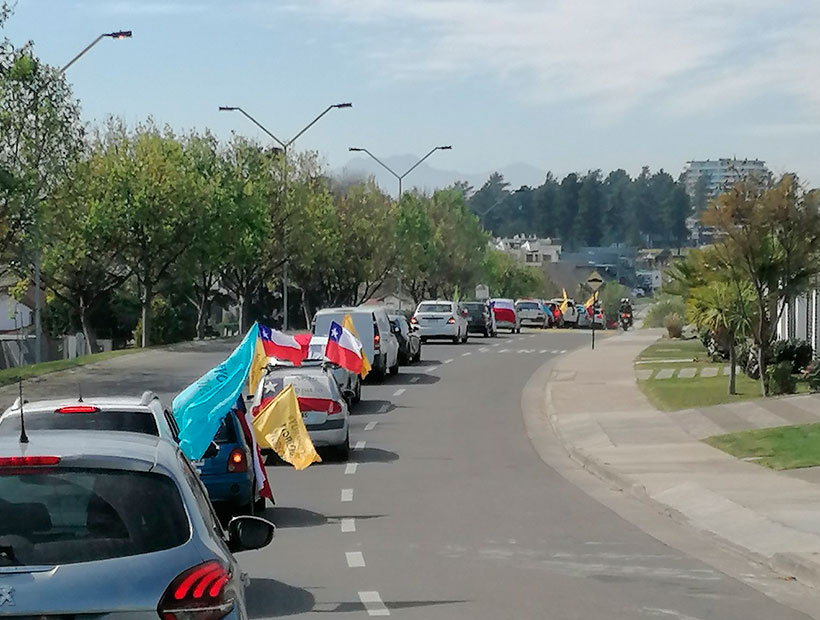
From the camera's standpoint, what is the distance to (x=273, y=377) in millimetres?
23344

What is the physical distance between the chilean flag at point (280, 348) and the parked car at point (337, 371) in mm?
489

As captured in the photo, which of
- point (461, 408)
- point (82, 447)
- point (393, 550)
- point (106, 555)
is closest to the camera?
point (106, 555)

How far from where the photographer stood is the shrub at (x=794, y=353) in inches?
1330

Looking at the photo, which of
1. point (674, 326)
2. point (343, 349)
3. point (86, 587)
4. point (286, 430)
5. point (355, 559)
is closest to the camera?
point (86, 587)

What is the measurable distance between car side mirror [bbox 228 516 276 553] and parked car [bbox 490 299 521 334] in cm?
6289

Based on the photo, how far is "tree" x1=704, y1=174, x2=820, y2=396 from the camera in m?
29.9

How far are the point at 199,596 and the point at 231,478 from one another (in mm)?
9762

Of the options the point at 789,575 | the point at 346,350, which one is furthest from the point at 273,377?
the point at 789,575

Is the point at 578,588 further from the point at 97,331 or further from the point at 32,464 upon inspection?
the point at 97,331

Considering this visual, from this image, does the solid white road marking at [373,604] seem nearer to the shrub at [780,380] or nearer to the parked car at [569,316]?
the shrub at [780,380]

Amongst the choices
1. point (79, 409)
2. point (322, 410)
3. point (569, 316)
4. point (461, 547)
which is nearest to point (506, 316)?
point (569, 316)

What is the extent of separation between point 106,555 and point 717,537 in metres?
10.5

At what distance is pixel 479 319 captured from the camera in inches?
2504

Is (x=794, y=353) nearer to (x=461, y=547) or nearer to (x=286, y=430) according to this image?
→ (x=286, y=430)
